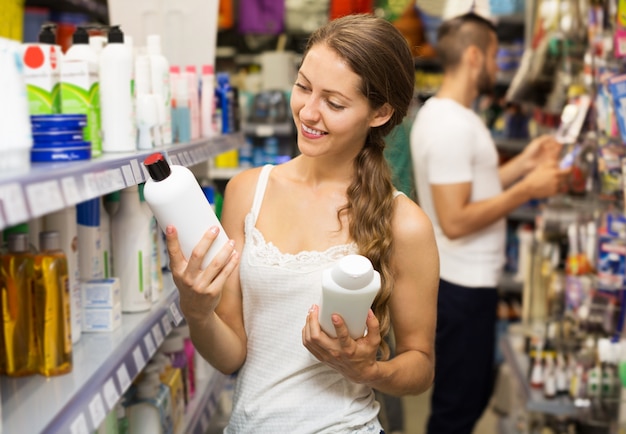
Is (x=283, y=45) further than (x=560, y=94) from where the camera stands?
Yes

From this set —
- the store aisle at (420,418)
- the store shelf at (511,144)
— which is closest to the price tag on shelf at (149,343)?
the store aisle at (420,418)

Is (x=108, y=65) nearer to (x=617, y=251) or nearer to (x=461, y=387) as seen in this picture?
(x=617, y=251)

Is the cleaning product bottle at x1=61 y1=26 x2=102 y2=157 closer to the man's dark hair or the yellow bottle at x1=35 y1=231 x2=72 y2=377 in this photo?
the yellow bottle at x1=35 y1=231 x2=72 y2=377

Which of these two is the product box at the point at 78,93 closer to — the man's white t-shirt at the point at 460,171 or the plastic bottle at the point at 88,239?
the plastic bottle at the point at 88,239

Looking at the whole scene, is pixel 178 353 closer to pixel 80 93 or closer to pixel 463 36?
pixel 80 93

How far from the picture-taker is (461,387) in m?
3.35

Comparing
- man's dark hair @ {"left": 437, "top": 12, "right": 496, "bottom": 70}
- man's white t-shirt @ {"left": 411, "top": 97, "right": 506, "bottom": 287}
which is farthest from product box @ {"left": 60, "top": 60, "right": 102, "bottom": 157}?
man's dark hair @ {"left": 437, "top": 12, "right": 496, "bottom": 70}

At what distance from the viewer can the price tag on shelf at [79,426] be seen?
135 cm

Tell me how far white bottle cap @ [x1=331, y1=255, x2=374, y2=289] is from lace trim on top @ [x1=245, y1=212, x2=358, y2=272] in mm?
308

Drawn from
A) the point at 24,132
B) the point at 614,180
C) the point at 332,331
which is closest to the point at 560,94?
the point at 614,180

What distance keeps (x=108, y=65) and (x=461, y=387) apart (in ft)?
7.01

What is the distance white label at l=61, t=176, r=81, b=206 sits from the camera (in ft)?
3.96

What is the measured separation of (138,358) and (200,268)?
0.41m

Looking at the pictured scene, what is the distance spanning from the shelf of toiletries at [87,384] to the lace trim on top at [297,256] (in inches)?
13.9
